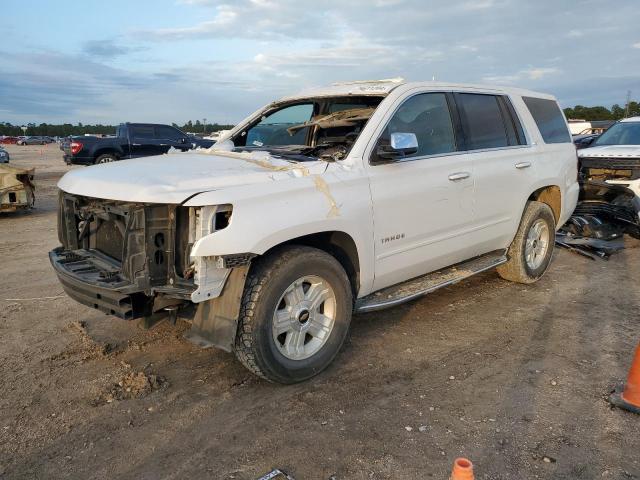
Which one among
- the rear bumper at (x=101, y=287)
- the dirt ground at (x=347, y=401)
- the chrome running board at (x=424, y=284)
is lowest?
the dirt ground at (x=347, y=401)

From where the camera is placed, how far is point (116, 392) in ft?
12.1

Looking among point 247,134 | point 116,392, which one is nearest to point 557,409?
point 116,392

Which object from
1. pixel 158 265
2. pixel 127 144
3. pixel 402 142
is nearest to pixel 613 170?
pixel 402 142

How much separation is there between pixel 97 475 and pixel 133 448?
253 mm

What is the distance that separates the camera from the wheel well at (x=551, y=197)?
624 centimetres

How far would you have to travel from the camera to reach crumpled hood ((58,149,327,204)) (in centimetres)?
323

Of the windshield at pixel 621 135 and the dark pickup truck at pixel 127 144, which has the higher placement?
the windshield at pixel 621 135

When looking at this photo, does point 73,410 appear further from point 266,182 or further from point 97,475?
Result: point 266,182

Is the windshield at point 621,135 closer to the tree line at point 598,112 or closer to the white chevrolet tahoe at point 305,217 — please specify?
the white chevrolet tahoe at point 305,217

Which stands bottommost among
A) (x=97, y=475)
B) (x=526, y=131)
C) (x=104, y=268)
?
(x=97, y=475)

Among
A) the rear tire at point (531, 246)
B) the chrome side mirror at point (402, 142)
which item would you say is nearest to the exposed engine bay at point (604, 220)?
the rear tire at point (531, 246)

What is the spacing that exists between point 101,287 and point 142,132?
1767cm

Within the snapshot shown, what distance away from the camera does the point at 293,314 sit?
370 cm

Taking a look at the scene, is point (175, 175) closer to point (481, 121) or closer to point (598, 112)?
point (481, 121)
